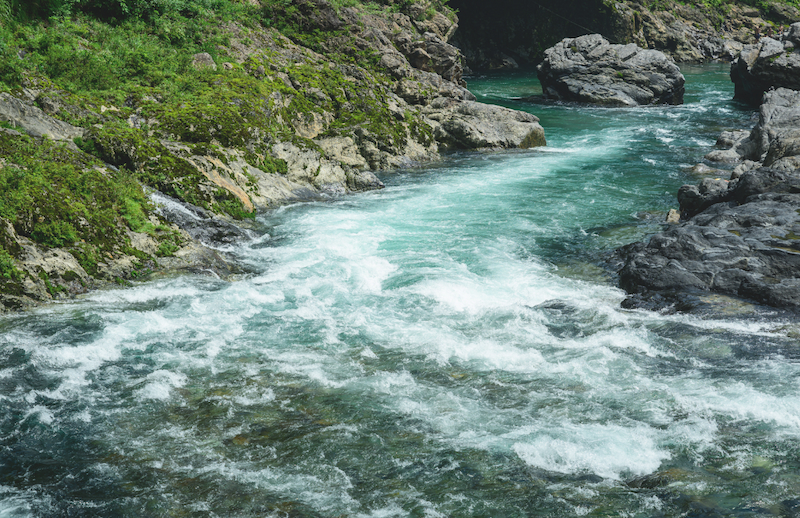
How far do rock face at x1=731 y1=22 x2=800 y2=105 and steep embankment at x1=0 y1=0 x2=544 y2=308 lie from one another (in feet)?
64.9

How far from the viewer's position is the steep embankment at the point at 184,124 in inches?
420

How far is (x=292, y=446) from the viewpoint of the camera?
662cm

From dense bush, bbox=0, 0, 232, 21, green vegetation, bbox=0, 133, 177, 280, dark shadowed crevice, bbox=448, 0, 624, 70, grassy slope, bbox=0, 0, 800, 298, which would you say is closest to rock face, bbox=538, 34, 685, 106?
grassy slope, bbox=0, 0, 800, 298

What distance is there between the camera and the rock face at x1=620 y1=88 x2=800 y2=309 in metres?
10.4

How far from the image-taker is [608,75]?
1652 inches

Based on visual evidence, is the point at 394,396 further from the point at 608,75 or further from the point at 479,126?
the point at 608,75

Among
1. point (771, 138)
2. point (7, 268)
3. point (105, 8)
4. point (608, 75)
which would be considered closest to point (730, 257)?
point (7, 268)

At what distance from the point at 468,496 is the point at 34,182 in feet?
30.5

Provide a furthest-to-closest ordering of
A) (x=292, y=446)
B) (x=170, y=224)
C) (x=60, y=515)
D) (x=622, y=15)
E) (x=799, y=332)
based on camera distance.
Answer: (x=622, y=15), (x=170, y=224), (x=799, y=332), (x=292, y=446), (x=60, y=515)

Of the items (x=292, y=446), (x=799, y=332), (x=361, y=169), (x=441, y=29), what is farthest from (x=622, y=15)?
(x=292, y=446)

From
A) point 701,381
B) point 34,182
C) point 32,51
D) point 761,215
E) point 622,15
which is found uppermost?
point 622,15

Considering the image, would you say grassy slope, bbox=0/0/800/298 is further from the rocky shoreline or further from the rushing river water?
the rocky shoreline

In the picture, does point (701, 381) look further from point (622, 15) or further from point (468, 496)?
point (622, 15)

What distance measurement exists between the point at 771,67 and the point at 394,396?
39.1 meters
